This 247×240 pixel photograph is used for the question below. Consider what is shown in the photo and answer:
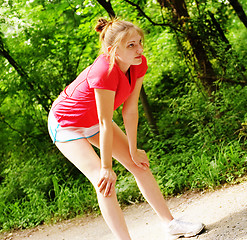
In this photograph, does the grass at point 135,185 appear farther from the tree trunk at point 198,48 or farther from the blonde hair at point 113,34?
the blonde hair at point 113,34

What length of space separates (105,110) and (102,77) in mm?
224

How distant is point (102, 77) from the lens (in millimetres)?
2416

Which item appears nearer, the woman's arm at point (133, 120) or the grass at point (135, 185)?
the woman's arm at point (133, 120)

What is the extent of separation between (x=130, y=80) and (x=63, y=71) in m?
3.78

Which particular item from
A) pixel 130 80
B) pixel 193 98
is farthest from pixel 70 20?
pixel 130 80

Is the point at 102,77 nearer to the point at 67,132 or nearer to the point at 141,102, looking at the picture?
the point at 67,132

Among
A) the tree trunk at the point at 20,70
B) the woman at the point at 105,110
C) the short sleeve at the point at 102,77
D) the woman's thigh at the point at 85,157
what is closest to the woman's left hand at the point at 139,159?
the woman at the point at 105,110

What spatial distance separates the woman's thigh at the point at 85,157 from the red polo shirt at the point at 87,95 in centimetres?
14

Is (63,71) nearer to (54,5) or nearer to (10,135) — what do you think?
(54,5)

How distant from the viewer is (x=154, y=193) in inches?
118

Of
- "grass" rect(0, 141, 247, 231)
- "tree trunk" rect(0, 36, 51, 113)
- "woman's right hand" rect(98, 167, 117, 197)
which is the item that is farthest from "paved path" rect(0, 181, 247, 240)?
"tree trunk" rect(0, 36, 51, 113)

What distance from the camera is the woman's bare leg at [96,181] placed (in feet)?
8.43

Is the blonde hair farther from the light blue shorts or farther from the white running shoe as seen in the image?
the white running shoe

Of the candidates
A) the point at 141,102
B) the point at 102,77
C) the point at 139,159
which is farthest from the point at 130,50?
the point at 141,102
